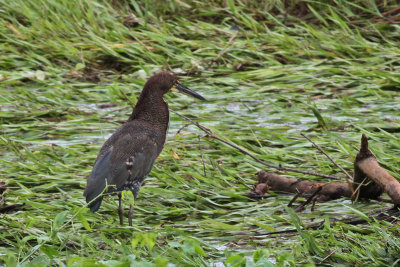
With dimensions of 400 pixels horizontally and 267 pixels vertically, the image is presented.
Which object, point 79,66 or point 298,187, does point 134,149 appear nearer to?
point 298,187

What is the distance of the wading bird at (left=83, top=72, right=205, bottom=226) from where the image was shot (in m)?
4.37

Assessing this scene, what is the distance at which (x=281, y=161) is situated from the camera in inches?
209

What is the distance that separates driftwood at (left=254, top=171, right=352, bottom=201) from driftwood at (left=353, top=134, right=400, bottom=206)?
0.43 ft

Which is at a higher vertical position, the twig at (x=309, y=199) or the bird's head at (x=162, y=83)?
the bird's head at (x=162, y=83)

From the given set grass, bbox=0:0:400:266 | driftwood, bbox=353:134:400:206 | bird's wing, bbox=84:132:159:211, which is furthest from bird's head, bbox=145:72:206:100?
driftwood, bbox=353:134:400:206

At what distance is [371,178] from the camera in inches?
169

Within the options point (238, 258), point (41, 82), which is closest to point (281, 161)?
point (238, 258)

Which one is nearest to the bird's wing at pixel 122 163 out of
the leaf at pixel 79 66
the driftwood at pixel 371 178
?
the driftwood at pixel 371 178

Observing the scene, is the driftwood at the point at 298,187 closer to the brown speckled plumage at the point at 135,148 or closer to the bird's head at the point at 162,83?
the brown speckled plumage at the point at 135,148

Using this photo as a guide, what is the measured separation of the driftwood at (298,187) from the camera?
15.2 feet

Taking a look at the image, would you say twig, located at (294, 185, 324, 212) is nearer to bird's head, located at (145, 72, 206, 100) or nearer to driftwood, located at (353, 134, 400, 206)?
driftwood, located at (353, 134, 400, 206)

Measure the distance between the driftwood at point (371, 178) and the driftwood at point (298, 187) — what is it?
0.43 feet

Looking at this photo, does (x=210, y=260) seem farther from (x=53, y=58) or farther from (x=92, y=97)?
(x=53, y=58)

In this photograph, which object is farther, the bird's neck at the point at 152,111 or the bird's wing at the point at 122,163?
the bird's neck at the point at 152,111
